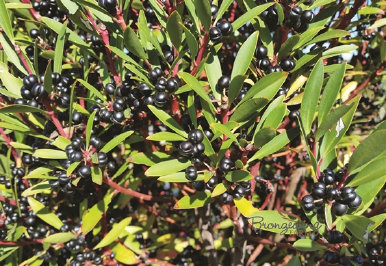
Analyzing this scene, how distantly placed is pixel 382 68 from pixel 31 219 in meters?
1.78

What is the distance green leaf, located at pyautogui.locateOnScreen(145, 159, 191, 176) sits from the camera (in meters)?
1.06

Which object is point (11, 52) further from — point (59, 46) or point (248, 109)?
point (248, 109)

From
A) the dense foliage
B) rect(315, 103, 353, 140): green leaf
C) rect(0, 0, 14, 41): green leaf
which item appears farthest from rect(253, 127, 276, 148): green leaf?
rect(0, 0, 14, 41): green leaf

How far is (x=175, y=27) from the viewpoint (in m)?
0.92

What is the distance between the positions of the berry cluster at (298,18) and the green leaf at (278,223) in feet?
1.86

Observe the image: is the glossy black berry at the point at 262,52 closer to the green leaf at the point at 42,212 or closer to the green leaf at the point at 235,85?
the green leaf at the point at 235,85

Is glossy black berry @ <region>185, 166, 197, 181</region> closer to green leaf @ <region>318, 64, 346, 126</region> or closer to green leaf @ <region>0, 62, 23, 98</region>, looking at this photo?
green leaf @ <region>318, 64, 346, 126</region>

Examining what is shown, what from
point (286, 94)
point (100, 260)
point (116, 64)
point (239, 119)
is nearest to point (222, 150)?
point (239, 119)

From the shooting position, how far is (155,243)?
1.90m

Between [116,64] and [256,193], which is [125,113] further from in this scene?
[256,193]

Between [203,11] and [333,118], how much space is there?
43 cm

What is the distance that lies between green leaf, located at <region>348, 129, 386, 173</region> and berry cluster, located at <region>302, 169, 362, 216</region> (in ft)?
0.26

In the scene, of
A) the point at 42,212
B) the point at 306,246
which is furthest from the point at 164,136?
the point at 42,212

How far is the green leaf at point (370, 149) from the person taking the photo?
79cm
